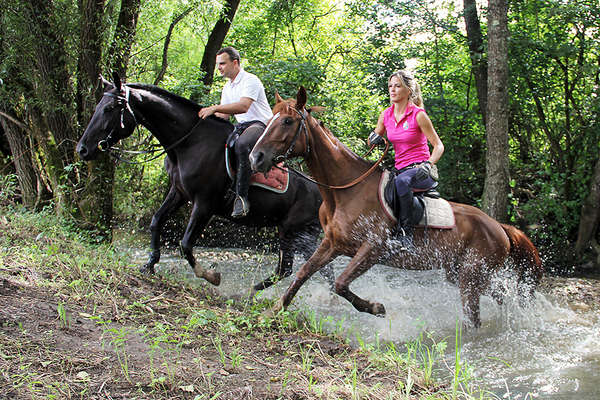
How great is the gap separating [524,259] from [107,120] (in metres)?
5.40

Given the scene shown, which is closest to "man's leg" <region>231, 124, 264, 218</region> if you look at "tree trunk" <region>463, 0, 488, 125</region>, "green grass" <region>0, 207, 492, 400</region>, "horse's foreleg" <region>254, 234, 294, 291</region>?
"horse's foreleg" <region>254, 234, 294, 291</region>

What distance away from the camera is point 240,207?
6816 millimetres

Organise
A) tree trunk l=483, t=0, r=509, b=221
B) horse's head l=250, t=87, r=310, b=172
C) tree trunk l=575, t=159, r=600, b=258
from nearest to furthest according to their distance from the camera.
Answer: horse's head l=250, t=87, r=310, b=172
tree trunk l=483, t=0, r=509, b=221
tree trunk l=575, t=159, r=600, b=258

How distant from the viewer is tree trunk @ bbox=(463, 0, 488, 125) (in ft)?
39.3

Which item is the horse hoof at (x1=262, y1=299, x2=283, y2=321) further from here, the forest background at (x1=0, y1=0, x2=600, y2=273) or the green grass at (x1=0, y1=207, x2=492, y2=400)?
the forest background at (x1=0, y1=0, x2=600, y2=273)

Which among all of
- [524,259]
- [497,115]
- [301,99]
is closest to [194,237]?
[301,99]

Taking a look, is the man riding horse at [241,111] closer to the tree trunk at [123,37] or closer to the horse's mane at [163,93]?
the horse's mane at [163,93]

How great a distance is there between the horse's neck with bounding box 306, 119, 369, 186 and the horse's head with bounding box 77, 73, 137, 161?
2.55 meters

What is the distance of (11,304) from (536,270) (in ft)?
18.7

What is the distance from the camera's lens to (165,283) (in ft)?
21.9

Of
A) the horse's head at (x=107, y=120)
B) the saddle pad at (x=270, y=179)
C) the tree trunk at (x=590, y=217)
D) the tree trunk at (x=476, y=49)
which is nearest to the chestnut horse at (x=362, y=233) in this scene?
the saddle pad at (x=270, y=179)

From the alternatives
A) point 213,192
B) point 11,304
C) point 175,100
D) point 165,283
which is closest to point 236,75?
point 175,100

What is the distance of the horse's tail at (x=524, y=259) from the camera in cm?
639

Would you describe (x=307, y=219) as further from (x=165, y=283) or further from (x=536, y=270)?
(x=536, y=270)
